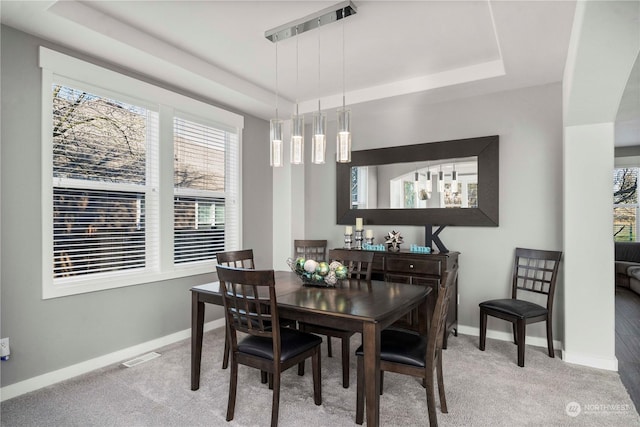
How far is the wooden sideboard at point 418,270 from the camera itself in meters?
3.46

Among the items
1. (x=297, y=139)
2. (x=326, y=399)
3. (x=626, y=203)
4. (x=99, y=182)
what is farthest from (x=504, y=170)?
(x=626, y=203)

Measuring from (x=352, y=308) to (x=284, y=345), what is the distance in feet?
1.64

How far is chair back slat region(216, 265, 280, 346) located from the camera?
2.03 m

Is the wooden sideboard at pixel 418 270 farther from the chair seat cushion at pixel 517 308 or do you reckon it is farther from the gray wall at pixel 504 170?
the chair seat cushion at pixel 517 308

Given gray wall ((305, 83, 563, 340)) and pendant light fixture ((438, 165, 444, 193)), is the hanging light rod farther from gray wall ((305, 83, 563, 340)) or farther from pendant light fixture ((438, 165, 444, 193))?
pendant light fixture ((438, 165, 444, 193))

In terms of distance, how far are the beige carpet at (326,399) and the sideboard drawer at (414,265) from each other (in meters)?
0.81

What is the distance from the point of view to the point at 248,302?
2.13 meters

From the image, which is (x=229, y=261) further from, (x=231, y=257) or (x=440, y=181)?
(x=440, y=181)

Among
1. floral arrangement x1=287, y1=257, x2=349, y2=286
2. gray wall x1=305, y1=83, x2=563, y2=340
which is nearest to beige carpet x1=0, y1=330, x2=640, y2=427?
floral arrangement x1=287, y1=257, x2=349, y2=286

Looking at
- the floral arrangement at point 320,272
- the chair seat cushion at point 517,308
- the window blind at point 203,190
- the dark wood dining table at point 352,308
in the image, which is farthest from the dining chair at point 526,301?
the window blind at point 203,190

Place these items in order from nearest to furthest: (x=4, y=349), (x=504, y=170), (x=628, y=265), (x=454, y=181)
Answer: (x=4, y=349), (x=504, y=170), (x=454, y=181), (x=628, y=265)

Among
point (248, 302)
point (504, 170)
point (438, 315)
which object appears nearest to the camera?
point (438, 315)

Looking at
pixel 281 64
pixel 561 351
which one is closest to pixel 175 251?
pixel 281 64

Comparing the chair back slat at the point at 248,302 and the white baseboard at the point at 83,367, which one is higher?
the chair back slat at the point at 248,302
